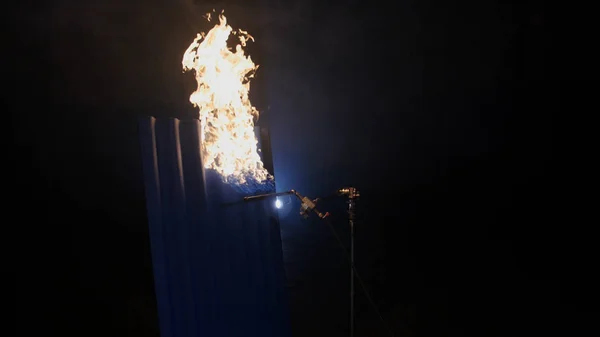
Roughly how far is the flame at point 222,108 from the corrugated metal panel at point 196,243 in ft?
0.56

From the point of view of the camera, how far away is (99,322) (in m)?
2.35

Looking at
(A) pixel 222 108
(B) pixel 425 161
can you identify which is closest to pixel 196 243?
(A) pixel 222 108

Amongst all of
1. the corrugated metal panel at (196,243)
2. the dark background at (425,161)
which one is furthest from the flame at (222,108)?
the dark background at (425,161)

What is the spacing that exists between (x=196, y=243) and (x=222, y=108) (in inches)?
43.4

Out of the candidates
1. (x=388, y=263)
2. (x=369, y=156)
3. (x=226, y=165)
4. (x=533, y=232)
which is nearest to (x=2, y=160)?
(x=226, y=165)

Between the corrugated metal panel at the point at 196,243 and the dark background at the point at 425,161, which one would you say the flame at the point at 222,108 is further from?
the dark background at the point at 425,161

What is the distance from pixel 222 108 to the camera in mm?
2986

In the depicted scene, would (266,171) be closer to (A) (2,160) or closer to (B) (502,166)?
(A) (2,160)

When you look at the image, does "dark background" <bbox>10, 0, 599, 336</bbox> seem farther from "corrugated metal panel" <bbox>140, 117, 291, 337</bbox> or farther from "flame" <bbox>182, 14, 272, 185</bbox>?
"corrugated metal panel" <bbox>140, 117, 291, 337</bbox>

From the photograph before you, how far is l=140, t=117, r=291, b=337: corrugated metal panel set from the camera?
237 cm

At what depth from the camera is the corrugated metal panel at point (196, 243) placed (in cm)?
237

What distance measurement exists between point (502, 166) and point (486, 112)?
→ 0.61 meters

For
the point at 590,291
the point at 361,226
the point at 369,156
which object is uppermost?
the point at 369,156

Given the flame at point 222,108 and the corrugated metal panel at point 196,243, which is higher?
the flame at point 222,108
